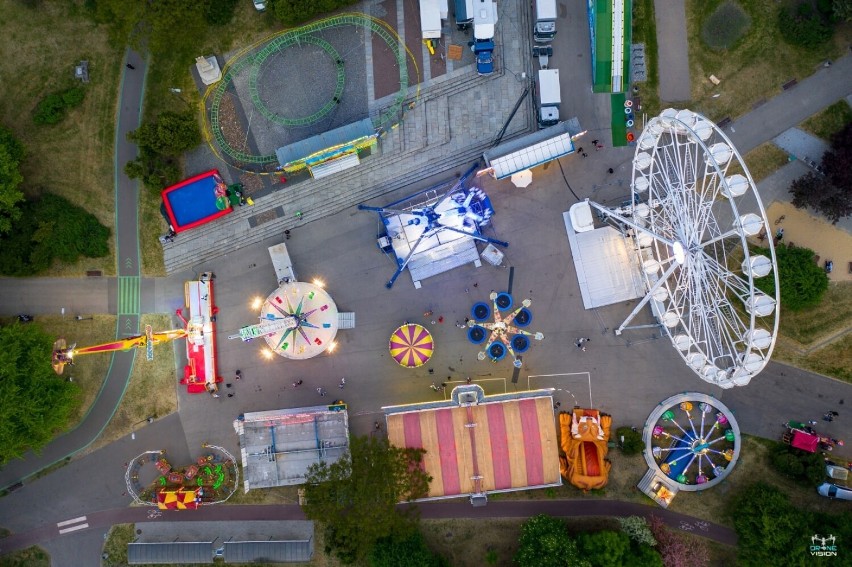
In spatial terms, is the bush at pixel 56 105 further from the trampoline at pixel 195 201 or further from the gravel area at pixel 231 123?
the gravel area at pixel 231 123

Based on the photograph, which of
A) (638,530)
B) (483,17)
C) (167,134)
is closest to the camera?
(638,530)

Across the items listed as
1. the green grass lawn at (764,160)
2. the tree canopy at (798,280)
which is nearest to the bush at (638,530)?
the tree canopy at (798,280)

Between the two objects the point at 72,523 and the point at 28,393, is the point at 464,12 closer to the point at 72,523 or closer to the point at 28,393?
the point at 28,393

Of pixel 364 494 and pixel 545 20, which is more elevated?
pixel 545 20

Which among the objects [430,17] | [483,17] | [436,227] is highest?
[430,17]

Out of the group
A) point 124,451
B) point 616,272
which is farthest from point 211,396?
point 616,272

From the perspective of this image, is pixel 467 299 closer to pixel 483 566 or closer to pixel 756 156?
pixel 483 566

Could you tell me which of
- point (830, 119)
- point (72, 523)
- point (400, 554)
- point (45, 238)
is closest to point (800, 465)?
point (830, 119)

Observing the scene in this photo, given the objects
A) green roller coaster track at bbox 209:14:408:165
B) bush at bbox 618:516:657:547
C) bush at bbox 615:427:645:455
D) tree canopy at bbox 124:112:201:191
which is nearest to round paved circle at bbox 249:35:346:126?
green roller coaster track at bbox 209:14:408:165
